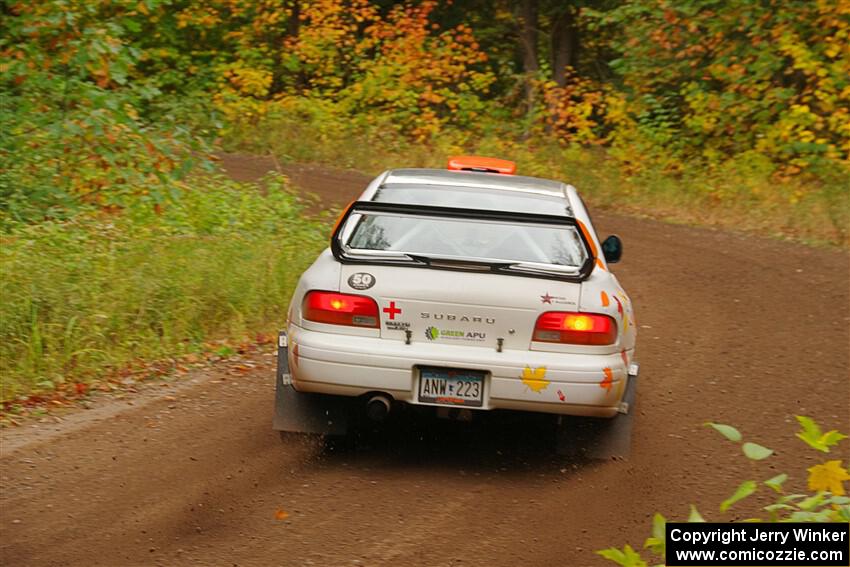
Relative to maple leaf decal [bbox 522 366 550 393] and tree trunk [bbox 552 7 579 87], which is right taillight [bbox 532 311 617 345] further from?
tree trunk [bbox 552 7 579 87]

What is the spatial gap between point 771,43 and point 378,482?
1767cm

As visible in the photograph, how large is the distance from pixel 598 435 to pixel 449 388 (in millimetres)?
1100

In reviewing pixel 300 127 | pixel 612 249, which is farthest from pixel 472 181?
pixel 300 127

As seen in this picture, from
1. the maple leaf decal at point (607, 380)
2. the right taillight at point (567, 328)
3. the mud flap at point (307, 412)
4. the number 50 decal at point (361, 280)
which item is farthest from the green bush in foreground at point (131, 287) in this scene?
the maple leaf decal at point (607, 380)

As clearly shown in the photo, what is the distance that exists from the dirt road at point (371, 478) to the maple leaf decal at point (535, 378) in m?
0.59

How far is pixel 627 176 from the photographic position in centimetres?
2306

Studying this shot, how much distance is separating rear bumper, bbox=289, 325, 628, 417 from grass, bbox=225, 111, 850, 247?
1217 centimetres

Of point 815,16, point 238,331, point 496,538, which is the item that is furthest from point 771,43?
point 496,538

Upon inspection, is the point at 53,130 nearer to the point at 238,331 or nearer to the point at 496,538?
the point at 238,331

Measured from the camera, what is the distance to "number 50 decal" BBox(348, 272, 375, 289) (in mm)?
6301

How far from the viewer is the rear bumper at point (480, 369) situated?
6199 mm

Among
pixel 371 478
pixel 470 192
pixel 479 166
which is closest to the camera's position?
pixel 371 478

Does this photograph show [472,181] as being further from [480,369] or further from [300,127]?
[300,127]

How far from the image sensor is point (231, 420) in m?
7.59
